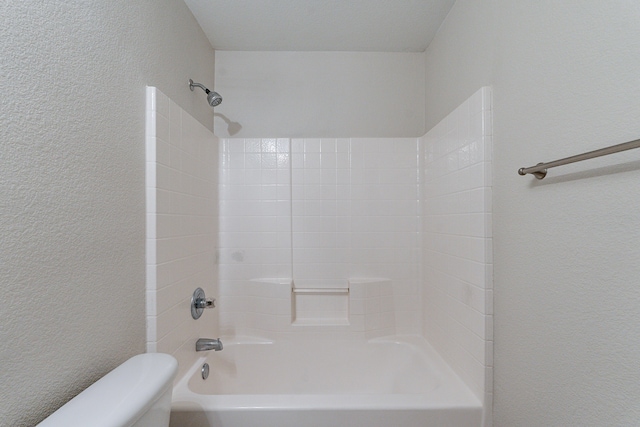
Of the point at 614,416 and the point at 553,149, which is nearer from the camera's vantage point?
the point at 614,416

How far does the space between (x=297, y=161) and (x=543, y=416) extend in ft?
5.69

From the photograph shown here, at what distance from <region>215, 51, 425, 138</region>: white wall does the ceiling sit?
0.23ft

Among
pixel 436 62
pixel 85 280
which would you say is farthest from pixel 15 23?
pixel 436 62

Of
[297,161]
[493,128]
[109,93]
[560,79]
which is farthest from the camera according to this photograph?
[297,161]

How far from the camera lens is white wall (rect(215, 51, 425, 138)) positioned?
2.11 metres

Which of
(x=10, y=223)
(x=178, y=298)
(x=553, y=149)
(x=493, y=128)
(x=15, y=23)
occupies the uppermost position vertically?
(x=15, y=23)

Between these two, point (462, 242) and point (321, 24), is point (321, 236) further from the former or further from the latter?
point (321, 24)

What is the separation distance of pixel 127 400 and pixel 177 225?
2.72ft

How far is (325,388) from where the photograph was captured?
73.8 inches

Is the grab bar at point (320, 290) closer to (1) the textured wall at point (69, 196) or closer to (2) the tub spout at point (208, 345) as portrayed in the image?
(2) the tub spout at point (208, 345)

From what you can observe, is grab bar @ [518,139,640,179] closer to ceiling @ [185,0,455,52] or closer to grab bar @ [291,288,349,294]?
ceiling @ [185,0,455,52]

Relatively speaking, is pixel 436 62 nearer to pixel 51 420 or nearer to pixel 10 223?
pixel 10 223

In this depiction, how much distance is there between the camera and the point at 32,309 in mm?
742

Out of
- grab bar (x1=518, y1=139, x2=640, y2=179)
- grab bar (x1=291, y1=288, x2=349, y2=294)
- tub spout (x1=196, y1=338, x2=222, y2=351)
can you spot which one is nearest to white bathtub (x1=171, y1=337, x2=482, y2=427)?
tub spout (x1=196, y1=338, x2=222, y2=351)
